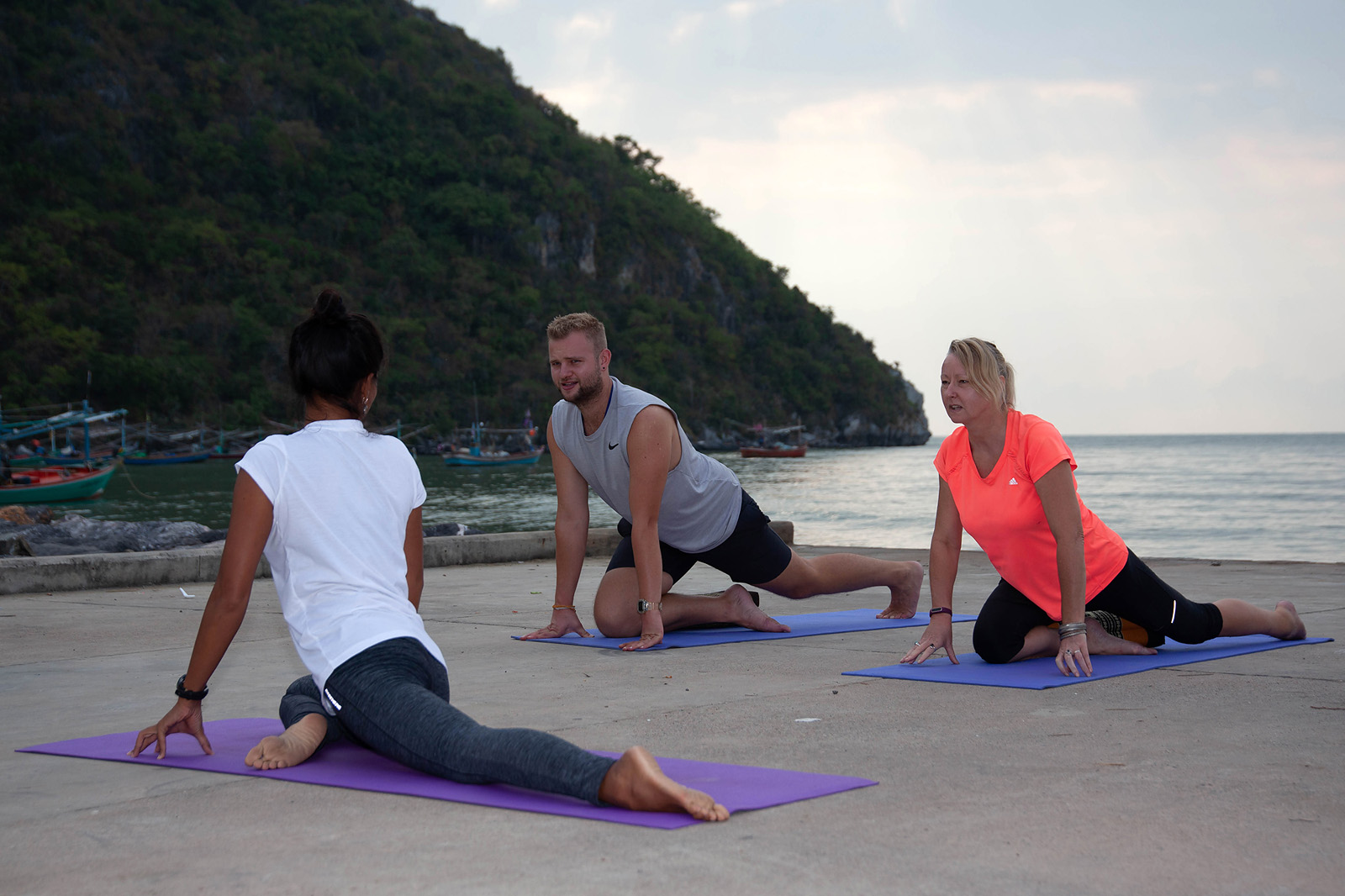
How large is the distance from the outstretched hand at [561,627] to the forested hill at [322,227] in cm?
8787

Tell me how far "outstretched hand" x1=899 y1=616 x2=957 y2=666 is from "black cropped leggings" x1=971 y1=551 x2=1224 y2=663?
19 centimetres

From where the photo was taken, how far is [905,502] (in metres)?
52.8

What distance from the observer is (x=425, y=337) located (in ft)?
348

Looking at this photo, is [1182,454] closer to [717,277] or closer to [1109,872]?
[717,277]

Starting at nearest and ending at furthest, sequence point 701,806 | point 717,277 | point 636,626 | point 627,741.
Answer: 1. point 701,806
2. point 627,741
3. point 636,626
4. point 717,277

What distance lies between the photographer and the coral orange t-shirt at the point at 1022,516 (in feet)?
14.6

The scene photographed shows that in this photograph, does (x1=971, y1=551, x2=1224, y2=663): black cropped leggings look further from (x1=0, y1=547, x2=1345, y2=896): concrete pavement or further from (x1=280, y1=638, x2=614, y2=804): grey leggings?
(x1=280, y1=638, x2=614, y2=804): grey leggings

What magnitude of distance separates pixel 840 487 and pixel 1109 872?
62.9 meters

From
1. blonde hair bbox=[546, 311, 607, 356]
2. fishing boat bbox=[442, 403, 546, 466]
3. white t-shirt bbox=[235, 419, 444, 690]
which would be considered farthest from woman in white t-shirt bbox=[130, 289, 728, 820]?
fishing boat bbox=[442, 403, 546, 466]

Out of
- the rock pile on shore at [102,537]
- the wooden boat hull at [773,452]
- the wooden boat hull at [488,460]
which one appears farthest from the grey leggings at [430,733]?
the wooden boat hull at [773,452]

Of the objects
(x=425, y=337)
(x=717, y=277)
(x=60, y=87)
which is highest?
(x=60, y=87)

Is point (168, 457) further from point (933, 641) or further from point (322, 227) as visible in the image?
point (933, 641)

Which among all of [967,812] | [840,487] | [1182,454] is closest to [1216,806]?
[967,812]

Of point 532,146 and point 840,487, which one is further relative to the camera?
point 532,146
